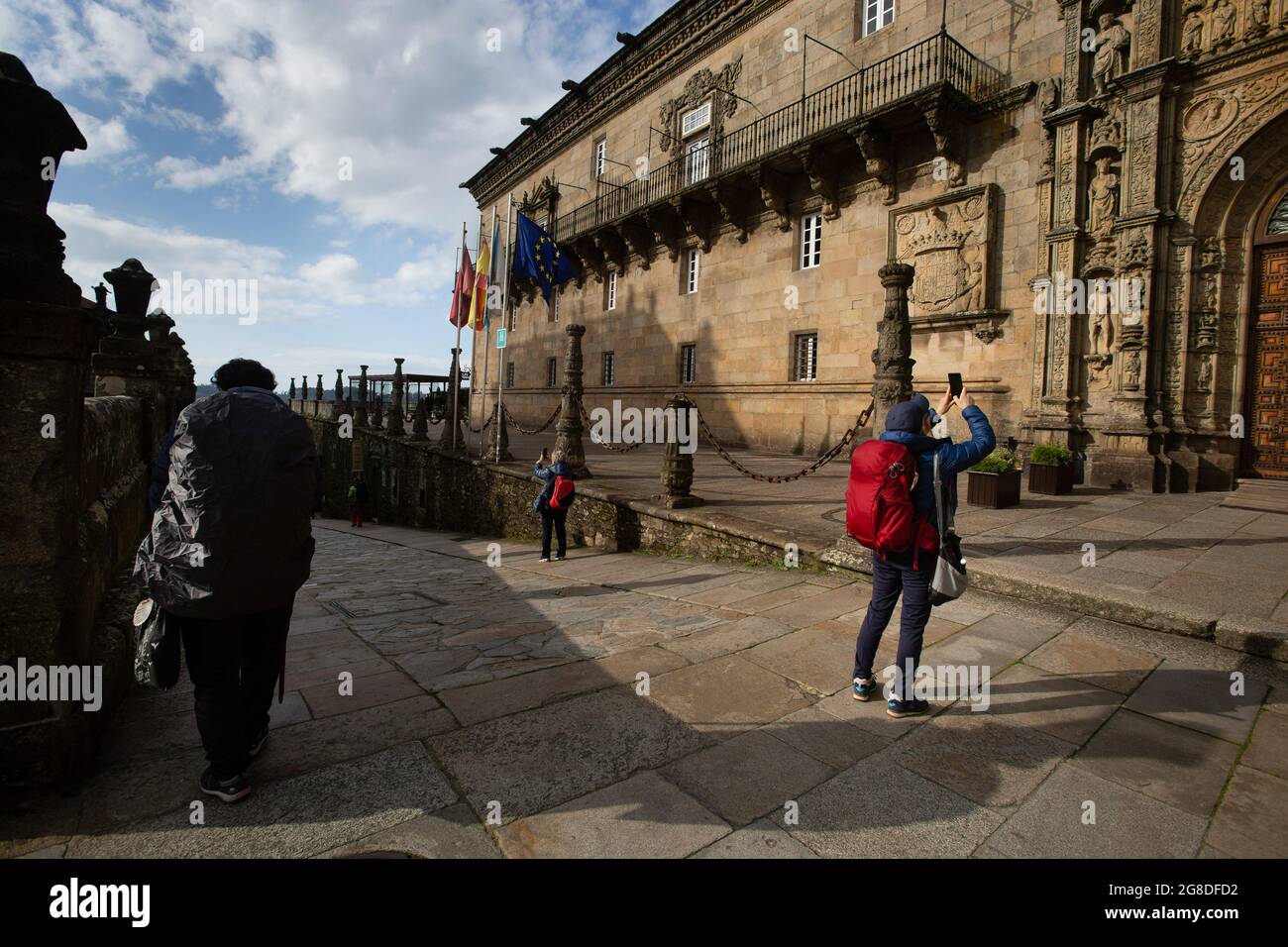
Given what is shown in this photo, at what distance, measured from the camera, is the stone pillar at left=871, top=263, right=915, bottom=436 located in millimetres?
5723

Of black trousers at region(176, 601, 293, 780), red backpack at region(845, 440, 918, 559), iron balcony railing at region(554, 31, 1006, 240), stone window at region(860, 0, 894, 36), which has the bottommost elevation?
black trousers at region(176, 601, 293, 780)

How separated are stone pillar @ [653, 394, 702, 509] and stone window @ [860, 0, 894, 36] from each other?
37.4 feet

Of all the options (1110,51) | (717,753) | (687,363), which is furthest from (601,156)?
(717,753)

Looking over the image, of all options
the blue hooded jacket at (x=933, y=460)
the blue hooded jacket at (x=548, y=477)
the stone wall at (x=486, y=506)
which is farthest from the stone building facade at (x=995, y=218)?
the blue hooded jacket at (x=933, y=460)

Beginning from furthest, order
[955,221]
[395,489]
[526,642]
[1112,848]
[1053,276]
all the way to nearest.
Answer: [395,489]
[955,221]
[1053,276]
[526,642]
[1112,848]

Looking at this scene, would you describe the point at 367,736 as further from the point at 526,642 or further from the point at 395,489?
the point at 395,489

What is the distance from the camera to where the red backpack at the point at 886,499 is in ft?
10.3

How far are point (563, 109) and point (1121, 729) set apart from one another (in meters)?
27.9

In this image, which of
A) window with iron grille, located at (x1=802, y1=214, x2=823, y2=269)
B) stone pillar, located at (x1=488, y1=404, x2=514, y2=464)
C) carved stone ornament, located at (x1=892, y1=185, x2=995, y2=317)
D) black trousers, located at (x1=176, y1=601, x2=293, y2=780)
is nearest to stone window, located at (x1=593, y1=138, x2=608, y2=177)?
window with iron grille, located at (x1=802, y1=214, x2=823, y2=269)

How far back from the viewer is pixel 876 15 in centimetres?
→ 1402

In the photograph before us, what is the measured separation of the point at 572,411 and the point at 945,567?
8029 mm

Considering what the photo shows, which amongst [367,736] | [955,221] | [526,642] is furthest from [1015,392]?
[367,736]

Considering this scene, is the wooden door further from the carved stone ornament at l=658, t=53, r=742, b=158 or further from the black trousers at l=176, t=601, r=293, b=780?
the black trousers at l=176, t=601, r=293, b=780
